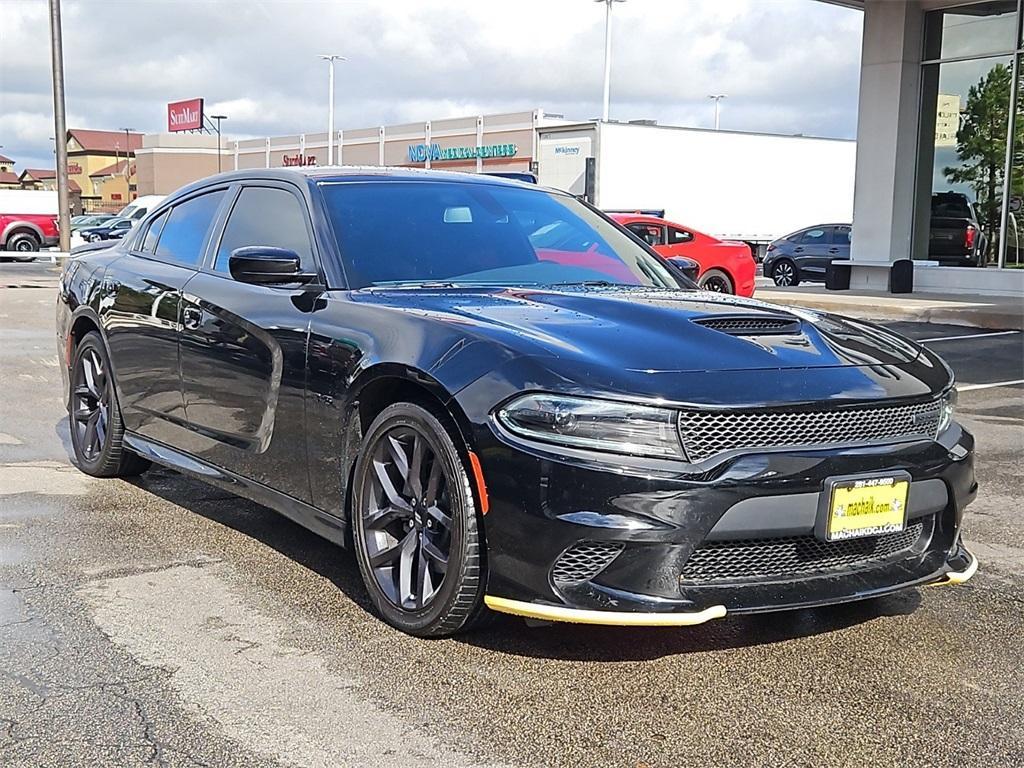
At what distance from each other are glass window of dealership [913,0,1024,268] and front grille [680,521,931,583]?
1737cm

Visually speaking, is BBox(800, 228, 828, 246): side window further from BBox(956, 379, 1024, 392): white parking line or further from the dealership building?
BBox(956, 379, 1024, 392): white parking line

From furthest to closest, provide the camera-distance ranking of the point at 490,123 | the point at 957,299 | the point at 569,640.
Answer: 1. the point at 490,123
2. the point at 957,299
3. the point at 569,640

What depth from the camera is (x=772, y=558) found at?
11.2 feet

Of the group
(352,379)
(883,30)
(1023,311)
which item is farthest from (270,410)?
(883,30)

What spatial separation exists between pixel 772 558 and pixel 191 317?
2.79m

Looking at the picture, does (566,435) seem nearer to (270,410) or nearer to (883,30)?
(270,410)

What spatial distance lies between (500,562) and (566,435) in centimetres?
43

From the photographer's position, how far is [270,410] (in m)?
4.46

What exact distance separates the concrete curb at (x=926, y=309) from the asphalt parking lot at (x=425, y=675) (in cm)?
1064

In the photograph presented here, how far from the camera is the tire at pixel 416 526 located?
3.54m

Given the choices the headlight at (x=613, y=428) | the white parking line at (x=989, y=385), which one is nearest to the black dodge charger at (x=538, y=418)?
the headlight at (x=613, y=428)

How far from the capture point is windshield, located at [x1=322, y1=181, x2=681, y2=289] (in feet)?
14.9

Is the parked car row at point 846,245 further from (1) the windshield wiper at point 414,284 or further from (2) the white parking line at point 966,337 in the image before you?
(1) the windshield wiper at point 414,284

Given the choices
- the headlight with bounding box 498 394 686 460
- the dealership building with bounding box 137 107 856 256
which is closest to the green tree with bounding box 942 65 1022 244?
the dealership building with bounding box 137 107 856 256
